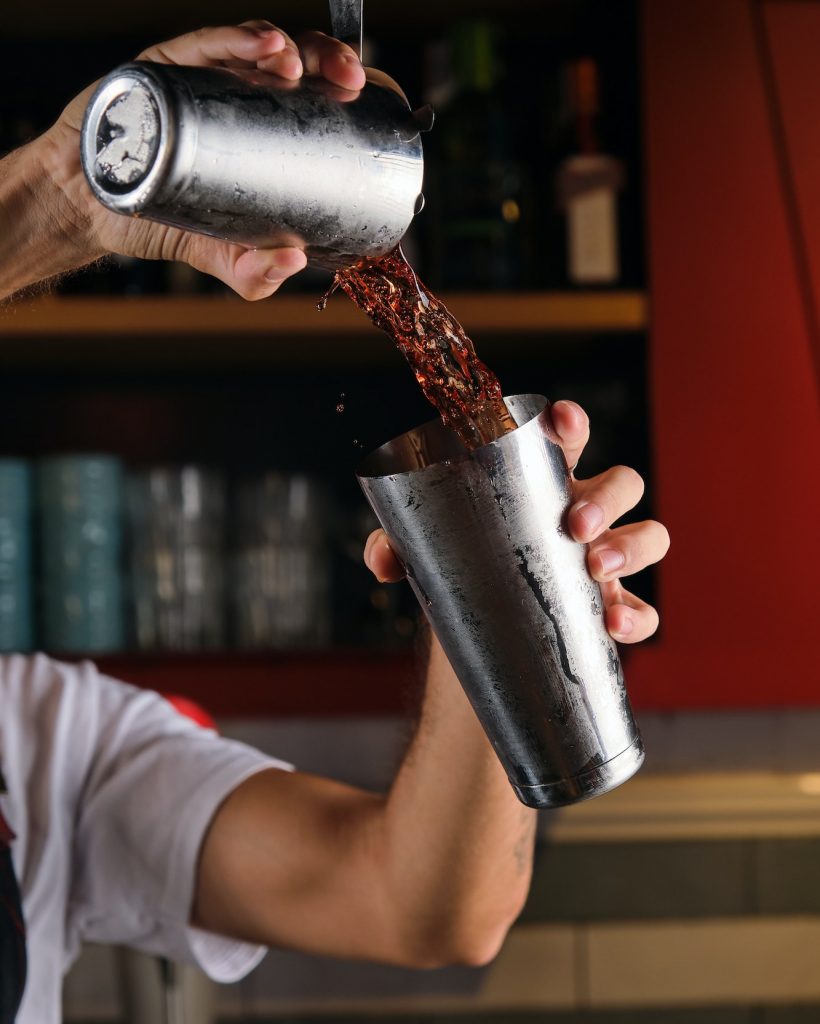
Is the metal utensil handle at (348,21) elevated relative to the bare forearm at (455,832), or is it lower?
elevated

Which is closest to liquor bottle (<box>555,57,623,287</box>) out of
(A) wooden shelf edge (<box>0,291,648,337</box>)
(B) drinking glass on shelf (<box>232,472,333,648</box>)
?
(A) wooden shelf edge (<box>0,291,648,337</box>)

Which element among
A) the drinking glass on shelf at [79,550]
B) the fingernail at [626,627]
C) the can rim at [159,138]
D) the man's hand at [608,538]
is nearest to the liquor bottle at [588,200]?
the drinking glass on shelf at [79,550]

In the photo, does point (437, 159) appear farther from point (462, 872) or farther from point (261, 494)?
point (462, 872)

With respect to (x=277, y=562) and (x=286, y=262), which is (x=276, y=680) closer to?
(x=277, y=562)

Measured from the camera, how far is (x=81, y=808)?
43.4 inches

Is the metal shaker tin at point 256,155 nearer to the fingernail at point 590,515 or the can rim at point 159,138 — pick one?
the can rim at point 159,138

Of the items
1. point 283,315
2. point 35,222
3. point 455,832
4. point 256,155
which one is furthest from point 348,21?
point 283,315

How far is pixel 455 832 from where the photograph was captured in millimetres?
910

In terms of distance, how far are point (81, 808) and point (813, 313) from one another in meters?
1.06

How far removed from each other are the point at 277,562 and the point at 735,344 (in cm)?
66

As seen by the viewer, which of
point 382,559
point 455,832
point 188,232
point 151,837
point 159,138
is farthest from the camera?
point 151,837

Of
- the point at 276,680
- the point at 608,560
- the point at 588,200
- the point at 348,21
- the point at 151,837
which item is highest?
the point at 588,200

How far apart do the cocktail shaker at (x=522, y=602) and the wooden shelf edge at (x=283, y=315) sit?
928 mm

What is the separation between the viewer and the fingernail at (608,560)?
557mm
